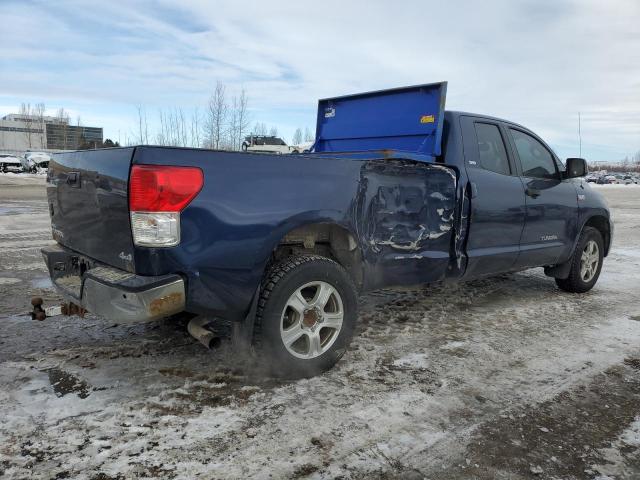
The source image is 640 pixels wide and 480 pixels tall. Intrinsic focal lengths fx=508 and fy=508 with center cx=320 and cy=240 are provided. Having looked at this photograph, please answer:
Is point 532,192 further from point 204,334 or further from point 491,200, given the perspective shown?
point 204,334

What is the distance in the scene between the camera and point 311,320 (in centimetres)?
335

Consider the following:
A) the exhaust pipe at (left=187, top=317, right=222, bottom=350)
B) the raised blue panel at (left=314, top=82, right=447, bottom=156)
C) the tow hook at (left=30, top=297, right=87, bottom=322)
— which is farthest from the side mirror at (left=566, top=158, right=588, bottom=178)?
the tow hook at (left=30, top=297, right=87, bottom=322)

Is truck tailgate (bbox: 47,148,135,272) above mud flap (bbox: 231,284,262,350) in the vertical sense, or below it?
above

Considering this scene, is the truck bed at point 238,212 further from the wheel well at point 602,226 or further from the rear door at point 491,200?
the wheel well at point 602,226

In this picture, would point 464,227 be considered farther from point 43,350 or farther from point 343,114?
point 43,350

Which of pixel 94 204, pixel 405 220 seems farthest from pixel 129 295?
pixel 405 220

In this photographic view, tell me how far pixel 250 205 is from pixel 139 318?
2.87ft

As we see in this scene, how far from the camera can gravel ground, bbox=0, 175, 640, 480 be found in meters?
2.42

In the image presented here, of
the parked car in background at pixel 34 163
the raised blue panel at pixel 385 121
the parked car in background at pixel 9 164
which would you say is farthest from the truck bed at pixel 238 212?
the parked car in background at pixel 34 163

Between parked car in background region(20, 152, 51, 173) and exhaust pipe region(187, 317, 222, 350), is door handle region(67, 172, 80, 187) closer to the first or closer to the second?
exhaust pipe region(187, 317, 222, 350)

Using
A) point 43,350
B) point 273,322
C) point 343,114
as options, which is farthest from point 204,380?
point 343,114

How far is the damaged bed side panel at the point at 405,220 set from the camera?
11.9 ft

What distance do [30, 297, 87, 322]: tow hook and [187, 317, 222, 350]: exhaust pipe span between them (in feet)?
2.37

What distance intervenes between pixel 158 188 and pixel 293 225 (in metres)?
0.86
